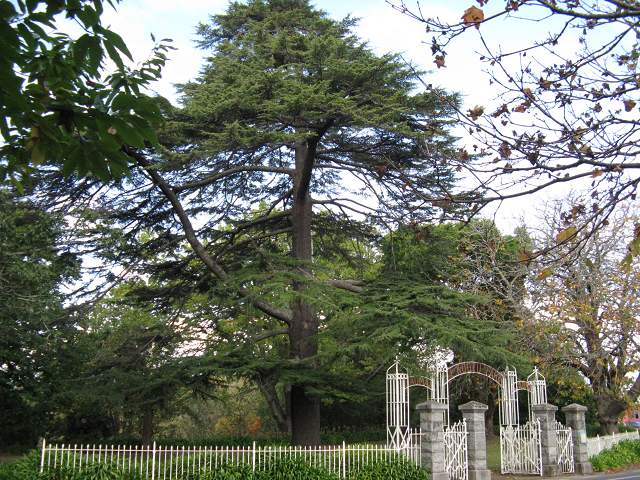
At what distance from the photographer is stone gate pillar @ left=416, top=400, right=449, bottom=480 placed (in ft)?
37.4

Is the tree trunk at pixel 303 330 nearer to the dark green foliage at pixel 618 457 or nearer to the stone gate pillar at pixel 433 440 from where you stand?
the stone gate pillar at pixel 433 440

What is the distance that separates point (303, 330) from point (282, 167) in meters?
5.74

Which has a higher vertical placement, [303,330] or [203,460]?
[303,330]

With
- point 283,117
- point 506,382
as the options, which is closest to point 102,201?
point 283,117

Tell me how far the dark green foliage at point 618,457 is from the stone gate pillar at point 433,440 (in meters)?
7.29

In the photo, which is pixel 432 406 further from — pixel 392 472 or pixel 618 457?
pixel 618 457

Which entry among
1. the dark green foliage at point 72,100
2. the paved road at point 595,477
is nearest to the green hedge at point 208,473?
the paved road at point 595,477

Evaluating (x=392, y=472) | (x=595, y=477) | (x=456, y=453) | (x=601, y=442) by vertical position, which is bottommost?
(x=595, y=477)

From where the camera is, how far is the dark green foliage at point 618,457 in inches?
635

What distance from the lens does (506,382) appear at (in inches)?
560

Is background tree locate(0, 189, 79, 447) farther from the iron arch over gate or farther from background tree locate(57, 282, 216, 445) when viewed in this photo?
the iron arch over gate

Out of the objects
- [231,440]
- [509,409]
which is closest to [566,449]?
[509,409]

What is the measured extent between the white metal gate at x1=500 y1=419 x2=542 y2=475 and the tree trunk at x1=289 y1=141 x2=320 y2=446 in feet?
16.4

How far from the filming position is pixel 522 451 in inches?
581
